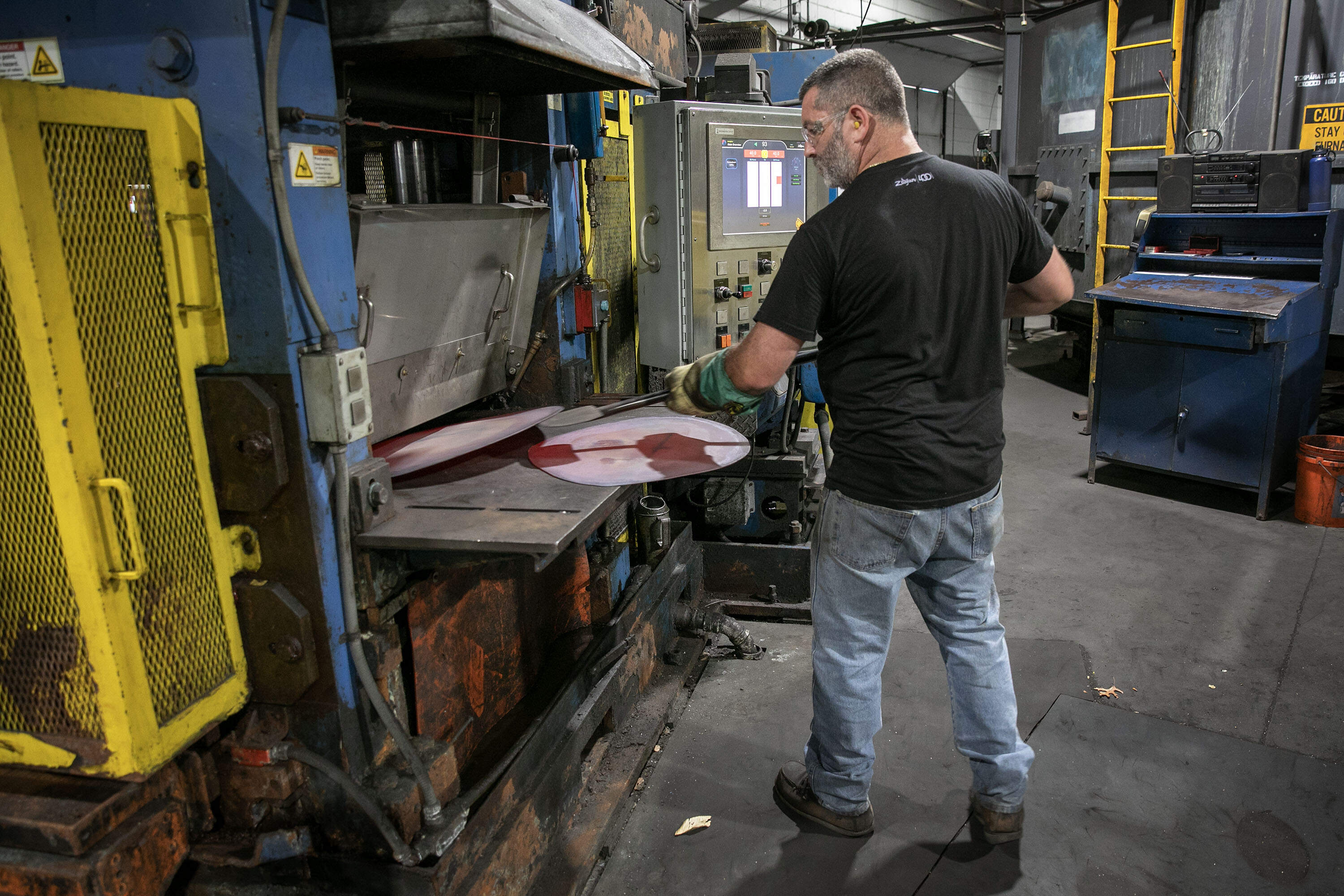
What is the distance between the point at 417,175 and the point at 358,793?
4.53 feet

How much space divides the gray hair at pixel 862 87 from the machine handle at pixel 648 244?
1279 mm

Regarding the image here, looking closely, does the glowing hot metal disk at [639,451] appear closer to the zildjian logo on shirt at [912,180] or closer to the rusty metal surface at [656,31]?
the zildjian logo on shirt at [912,180]

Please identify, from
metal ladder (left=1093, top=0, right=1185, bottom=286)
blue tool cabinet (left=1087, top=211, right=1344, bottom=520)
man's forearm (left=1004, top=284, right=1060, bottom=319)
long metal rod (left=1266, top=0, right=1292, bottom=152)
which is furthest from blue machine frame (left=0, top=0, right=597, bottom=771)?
long metal rod (left=1266, top=0, right=1292, bottom=152)

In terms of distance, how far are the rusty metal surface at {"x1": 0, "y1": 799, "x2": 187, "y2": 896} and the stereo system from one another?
16.9ft

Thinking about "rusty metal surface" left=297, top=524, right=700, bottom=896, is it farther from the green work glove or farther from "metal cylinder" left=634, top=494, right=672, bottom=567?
the green work glove

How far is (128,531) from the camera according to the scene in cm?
136

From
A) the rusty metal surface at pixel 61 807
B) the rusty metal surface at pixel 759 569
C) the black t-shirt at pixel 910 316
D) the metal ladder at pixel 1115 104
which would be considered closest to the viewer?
the rusty metal surface at pixel 61 807

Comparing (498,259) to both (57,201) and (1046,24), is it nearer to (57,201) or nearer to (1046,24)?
(57,201)

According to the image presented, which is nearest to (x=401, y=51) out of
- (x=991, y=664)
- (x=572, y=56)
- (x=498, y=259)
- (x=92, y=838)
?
(x=572, y=56)

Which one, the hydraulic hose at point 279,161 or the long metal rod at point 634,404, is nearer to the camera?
the hydraulic hose at point 279,161

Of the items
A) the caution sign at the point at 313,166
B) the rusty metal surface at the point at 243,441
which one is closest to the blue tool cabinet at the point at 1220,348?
the caution sign at the point at 313,166

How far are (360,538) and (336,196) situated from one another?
A: 603 mm

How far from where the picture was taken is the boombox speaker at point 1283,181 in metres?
4.39

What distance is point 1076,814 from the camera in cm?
238
